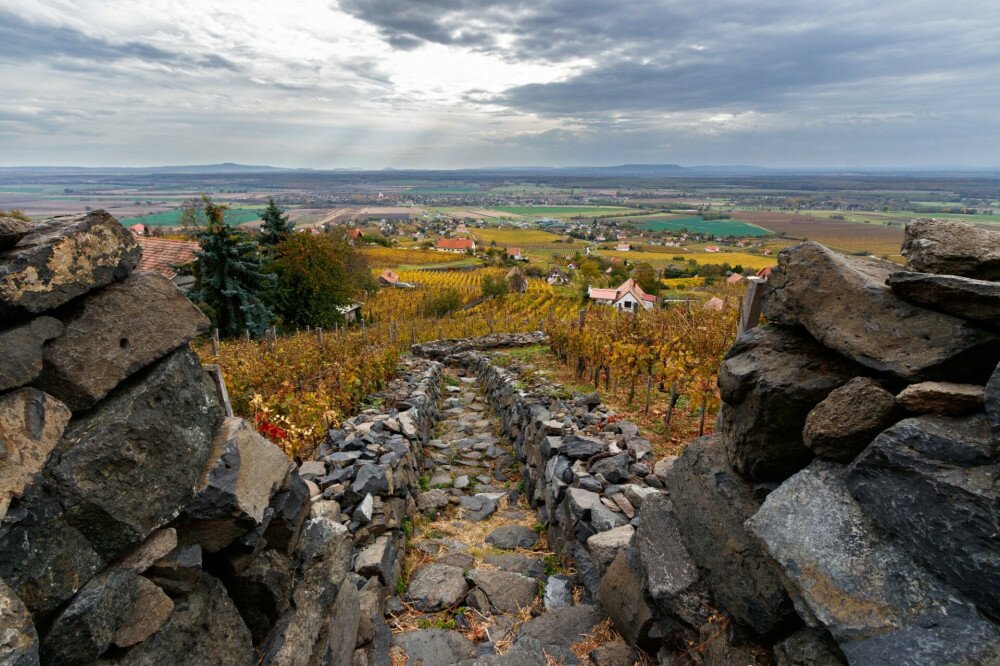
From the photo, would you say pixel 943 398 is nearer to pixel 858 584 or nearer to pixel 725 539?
pixel 858 584

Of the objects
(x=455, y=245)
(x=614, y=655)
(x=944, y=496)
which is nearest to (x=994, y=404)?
(x=944, y=496)

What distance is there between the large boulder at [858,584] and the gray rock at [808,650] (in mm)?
227

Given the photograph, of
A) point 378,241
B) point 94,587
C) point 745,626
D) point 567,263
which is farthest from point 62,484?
point 378,241

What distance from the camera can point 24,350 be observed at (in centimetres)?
251

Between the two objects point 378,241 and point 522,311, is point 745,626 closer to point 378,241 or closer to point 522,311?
point 522,311

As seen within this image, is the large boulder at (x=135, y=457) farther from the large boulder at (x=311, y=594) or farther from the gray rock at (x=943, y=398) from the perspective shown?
the gray rock at (x=943, y=398)

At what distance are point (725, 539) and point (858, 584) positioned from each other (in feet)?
4.28

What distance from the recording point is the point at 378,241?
408 ft

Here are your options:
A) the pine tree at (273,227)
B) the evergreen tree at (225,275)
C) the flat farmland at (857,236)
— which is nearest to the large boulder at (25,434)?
the flat farmland at (857,236)

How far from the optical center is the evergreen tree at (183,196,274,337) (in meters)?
24.6

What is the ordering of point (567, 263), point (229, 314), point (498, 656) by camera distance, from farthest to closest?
point (567, 263) < point (229, 314) < point (498, 656)

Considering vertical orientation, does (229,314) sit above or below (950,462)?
below

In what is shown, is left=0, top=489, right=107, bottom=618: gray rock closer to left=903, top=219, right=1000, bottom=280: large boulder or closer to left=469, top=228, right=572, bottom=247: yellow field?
left=903, top=219, right=1000, bottom=280: large boulder

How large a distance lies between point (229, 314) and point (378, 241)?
4038 inches
